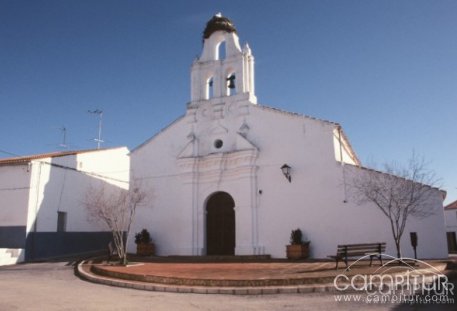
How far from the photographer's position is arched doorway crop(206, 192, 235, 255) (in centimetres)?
1959

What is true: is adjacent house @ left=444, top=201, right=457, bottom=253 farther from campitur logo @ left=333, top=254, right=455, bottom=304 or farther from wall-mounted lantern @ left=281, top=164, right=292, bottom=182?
campitur logo @ left=333, top=254, right=455, bottom=304

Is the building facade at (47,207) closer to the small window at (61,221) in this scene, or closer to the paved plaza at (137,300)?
the small window at (61,221)

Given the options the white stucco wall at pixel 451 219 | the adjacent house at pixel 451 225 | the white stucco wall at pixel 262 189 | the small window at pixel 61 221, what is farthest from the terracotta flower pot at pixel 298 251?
the white stucco wall at pixel 451 219

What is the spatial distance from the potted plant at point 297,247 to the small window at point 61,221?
490 inches

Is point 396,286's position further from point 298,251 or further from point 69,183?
point 69,183

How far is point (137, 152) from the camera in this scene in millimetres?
22516

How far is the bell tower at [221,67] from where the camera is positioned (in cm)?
2030

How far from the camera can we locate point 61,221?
73.2 ft

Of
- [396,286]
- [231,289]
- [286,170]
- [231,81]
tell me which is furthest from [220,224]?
[396,286]

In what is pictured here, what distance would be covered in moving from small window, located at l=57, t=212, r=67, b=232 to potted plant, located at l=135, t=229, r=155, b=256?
4.64 meters

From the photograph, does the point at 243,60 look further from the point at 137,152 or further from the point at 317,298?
the point at 317,298

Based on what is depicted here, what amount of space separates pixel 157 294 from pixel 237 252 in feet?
29.3

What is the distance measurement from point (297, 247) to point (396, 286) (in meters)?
7.45

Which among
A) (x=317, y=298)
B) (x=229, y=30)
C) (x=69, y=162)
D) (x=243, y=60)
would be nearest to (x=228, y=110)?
(x=243, y=60)
